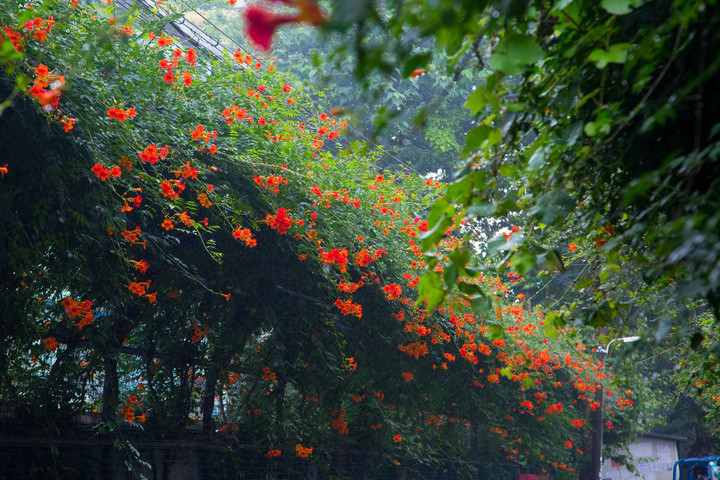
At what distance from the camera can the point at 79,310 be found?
3340mm

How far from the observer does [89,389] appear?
391cm

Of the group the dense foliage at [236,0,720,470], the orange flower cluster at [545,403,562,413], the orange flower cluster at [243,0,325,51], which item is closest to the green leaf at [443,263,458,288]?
the dense foliage at [236,0,720,470]

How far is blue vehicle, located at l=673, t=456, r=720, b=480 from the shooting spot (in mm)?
10711

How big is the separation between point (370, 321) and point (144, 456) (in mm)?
2253

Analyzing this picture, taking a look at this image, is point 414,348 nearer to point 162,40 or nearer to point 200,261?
point 200,261

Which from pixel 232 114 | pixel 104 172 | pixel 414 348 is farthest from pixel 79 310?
pixel 414 348

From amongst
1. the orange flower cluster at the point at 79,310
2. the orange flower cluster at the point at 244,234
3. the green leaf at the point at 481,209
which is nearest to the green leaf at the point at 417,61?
the green leaf at the point at 481,209

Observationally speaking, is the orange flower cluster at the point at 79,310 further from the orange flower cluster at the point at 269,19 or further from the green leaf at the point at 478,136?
the orange flower cluster at the point at 269,19

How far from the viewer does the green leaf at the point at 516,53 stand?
1.18 metres

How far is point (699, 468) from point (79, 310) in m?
12.7

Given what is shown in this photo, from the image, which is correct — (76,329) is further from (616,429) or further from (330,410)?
(616,429)

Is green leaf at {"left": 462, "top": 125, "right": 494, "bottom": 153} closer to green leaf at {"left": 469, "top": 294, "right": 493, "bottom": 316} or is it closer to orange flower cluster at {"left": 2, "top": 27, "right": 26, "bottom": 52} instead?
green leaf at {"left": 469, "top": 294, "right": 493, "bottom": 316}

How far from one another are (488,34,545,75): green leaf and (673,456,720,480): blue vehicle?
11795mm

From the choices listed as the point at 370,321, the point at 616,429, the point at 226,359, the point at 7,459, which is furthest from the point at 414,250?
the point at 616,429
